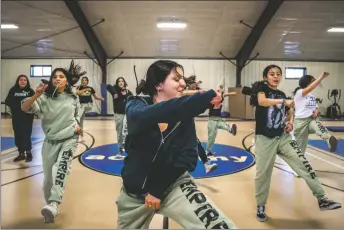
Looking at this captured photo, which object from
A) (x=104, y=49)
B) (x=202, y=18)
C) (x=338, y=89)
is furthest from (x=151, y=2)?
(x=338, y=89)

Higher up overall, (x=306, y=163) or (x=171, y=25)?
(x=171, y=25)

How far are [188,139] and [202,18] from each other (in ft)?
35.3

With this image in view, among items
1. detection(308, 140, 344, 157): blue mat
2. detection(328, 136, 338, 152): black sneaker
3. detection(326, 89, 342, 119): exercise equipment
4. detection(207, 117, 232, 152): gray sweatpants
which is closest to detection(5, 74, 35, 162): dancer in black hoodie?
detection(207, 117, 232, 152): gray sweatpants

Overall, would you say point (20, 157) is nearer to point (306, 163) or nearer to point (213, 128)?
point (213, 128)

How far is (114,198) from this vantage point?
3533 mm

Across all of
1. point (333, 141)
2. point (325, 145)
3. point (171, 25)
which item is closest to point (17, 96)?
point (333, 141)

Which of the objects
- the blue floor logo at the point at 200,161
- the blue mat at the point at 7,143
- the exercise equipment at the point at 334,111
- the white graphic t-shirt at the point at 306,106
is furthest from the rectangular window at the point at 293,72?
the blue mat at the point at 7,143

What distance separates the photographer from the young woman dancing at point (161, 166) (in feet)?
4.65

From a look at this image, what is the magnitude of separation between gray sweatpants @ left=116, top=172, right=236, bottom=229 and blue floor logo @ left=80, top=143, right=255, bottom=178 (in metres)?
2.89

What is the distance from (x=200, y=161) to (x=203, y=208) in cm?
407

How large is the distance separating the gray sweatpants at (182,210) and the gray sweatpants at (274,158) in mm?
1587

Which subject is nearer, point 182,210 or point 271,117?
point 182,210

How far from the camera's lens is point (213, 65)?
15.3 m

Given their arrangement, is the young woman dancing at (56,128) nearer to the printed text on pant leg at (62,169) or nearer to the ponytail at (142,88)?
the printed text on pant leg at (62,169)
